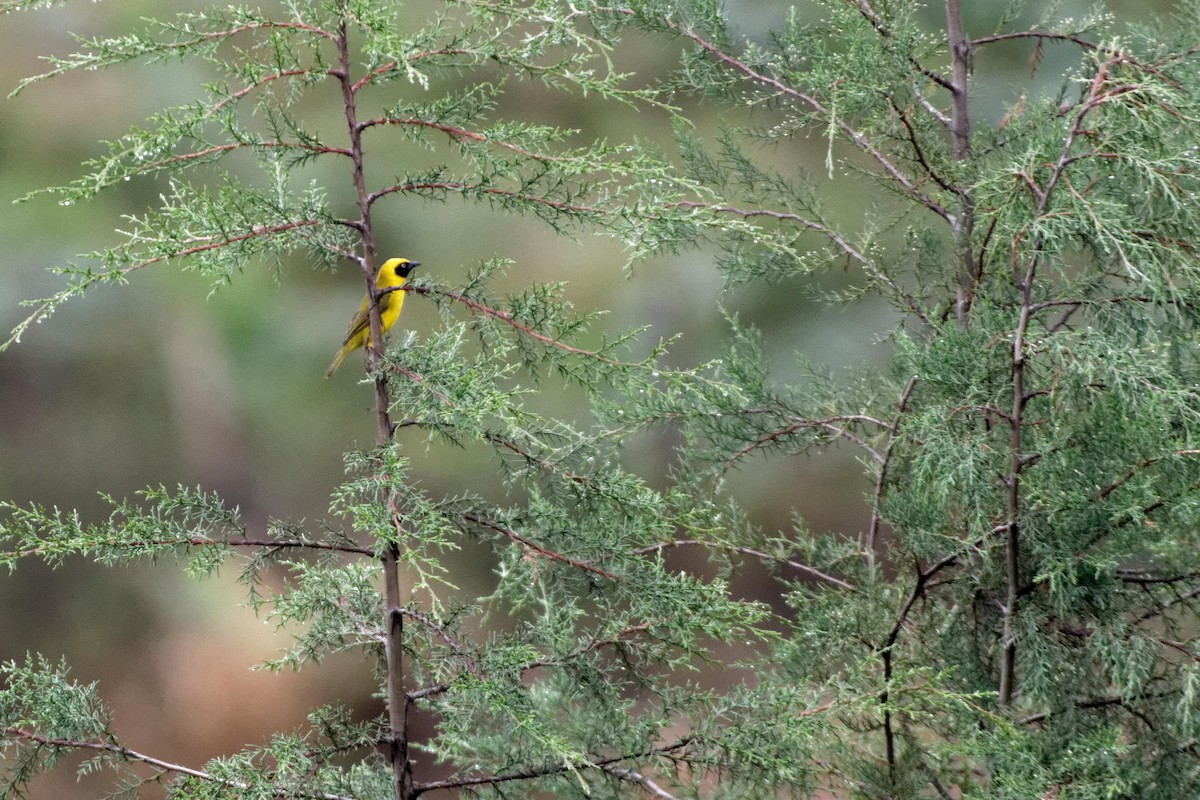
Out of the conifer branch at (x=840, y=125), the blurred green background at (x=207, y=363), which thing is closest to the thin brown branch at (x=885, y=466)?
the conifer branch at (x=840, y=125)

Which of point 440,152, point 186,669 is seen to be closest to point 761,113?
point 440,152

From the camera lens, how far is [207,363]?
11.2 feet

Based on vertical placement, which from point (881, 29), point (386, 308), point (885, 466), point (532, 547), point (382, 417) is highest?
point (881, 29)

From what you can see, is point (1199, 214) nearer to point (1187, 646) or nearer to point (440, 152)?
point (1187, 646)

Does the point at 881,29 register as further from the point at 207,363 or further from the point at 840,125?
the point at 207,363

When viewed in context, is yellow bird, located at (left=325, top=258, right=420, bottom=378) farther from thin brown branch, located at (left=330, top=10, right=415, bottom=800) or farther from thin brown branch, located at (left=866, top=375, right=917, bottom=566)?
thin brown branch, located at (left=866, top=375, right=917, bottom=566)

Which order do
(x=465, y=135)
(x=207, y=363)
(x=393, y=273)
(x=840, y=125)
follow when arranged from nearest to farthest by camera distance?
(x=465, y=135), (x=840, y=125), (x=393, y=273), (x=207, y=363)

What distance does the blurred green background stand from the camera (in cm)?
321

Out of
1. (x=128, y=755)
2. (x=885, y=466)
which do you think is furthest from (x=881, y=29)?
(x=128, y=755)

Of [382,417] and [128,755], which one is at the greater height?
[382,417]

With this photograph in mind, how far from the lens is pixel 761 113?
380 centimetres

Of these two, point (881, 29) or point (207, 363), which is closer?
point (881, 29)

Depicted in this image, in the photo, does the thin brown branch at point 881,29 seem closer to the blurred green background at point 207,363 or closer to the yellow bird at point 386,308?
the yellow bird at point 386,308

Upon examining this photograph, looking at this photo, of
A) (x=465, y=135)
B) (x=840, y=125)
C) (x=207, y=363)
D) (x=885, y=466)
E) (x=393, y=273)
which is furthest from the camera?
(x=207, y=363)
